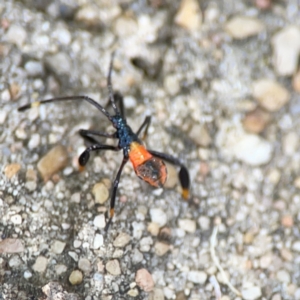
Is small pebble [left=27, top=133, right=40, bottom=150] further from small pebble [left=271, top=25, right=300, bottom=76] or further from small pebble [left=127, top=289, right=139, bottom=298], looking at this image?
small pebble [left=271, top=25, right=300, bottom=76]

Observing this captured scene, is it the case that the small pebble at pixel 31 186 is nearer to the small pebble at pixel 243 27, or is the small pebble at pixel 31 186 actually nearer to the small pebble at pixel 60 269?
the small pebble at pixel 60 269

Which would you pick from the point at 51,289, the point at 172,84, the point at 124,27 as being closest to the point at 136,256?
the point at 51,289

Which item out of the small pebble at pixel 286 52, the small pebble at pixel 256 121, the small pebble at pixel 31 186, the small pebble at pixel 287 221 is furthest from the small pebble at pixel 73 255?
the small pebble at pixel 286 52

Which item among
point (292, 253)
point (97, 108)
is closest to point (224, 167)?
point (292, 253)

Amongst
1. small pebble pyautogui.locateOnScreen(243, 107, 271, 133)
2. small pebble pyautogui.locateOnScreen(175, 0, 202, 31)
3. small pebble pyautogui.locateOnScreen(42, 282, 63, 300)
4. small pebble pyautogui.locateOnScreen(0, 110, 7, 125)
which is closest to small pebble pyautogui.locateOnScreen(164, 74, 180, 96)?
small pebble pyautogui.locateOnScreen(175, 0, 202, 31)

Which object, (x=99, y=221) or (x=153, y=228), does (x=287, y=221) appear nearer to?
(x=153, y=228)

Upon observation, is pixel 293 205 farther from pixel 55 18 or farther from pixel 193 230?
pixel 55 18
